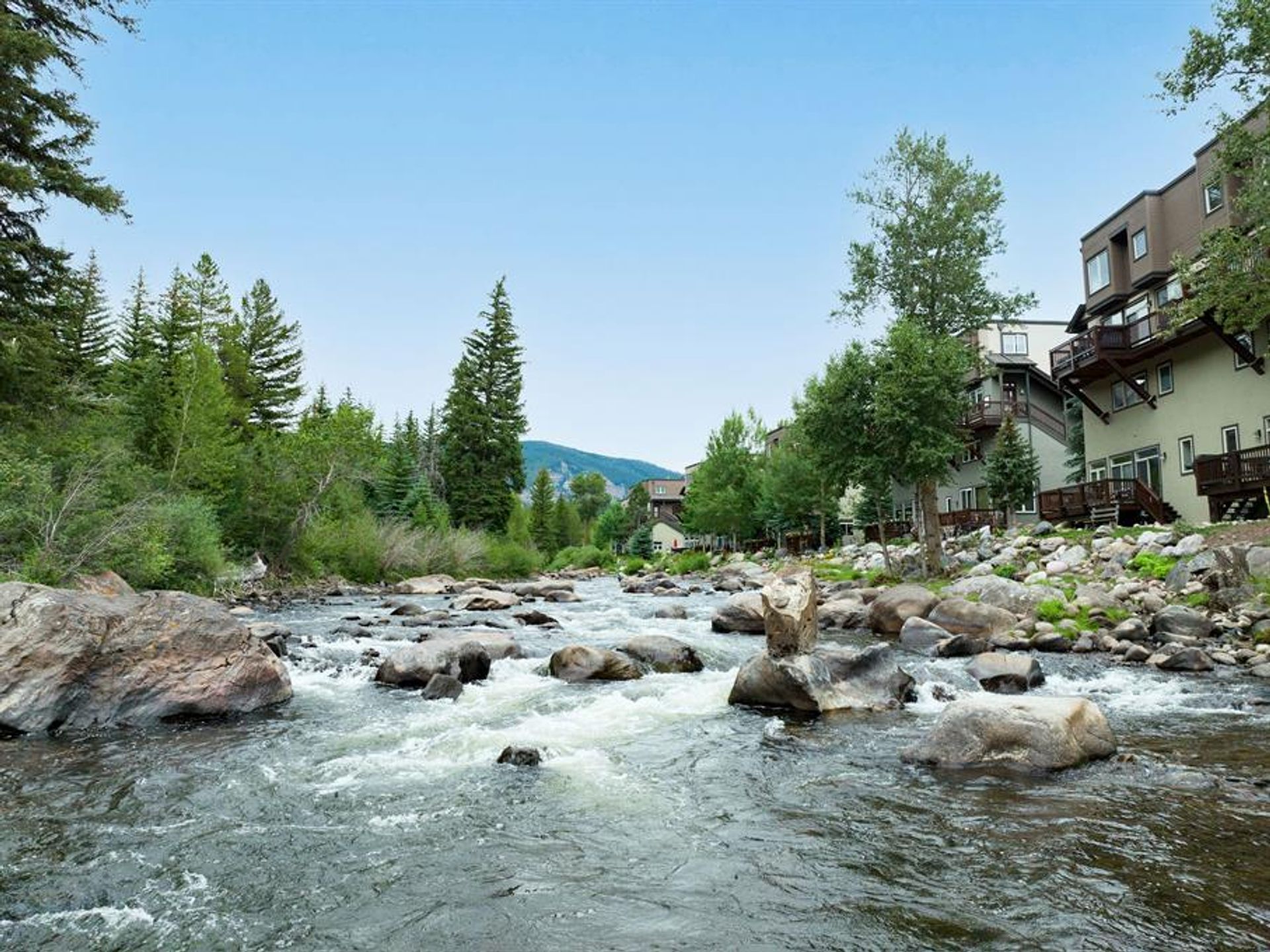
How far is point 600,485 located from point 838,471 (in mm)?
116853

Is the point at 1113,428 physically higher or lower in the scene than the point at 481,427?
lower

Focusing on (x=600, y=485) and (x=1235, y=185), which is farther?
(x=600, y=485)

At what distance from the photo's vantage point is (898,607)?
60.4ft

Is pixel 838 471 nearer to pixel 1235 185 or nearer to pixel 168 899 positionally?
pixel 1235 185

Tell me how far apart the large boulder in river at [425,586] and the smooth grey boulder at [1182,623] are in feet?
88.6

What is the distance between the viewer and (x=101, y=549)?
16688 mm

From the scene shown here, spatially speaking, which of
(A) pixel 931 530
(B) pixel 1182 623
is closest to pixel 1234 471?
(A) pixel 931 530

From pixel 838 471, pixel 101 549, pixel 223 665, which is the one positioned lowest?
pixel 223 665

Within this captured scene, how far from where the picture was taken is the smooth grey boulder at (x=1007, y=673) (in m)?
11.4

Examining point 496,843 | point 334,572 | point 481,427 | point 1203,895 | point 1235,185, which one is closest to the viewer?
point 1203,895

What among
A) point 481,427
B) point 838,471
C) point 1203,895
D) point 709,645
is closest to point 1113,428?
point 838,471

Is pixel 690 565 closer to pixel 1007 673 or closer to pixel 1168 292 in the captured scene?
pixel 1168 292

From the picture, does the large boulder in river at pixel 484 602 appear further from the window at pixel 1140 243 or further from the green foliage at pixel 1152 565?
the window at pixel 1140 243

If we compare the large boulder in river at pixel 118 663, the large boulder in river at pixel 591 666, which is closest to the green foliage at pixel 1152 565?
the large boulder in river at pixel 591 666
